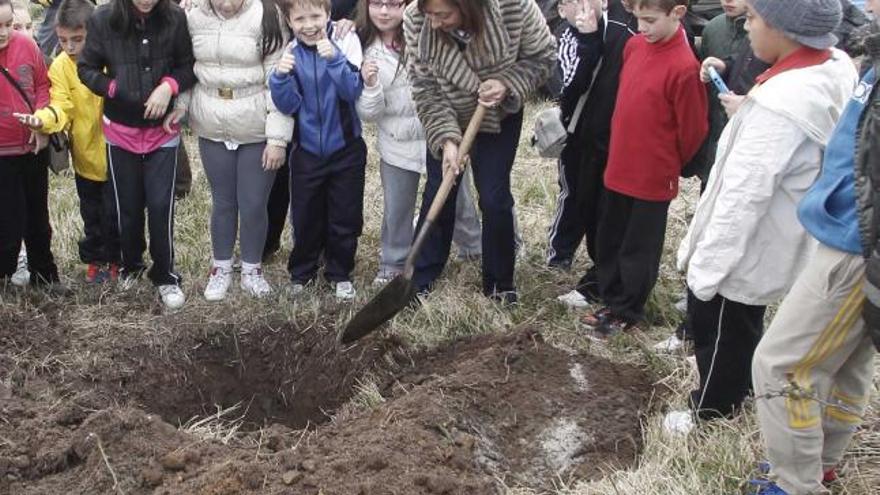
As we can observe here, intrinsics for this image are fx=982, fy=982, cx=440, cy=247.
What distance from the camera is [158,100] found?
15.2 feet

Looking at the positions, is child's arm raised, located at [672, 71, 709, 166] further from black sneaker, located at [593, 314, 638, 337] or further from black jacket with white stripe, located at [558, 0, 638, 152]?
black sneaker, located at [593, 314, 638, 337]

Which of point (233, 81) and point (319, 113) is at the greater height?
point (233, 81)

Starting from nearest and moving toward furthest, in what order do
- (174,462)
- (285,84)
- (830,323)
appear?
(830,323), (174,462), (285,84)

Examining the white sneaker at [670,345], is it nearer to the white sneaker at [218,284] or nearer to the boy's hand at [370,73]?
the boy's hand at [370,73]

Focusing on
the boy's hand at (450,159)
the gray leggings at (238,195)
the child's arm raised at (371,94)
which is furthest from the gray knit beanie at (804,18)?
the gray leggings at (238,195)

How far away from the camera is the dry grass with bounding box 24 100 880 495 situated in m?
3.38

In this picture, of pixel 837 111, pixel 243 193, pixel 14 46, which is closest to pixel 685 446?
pixel 837 111

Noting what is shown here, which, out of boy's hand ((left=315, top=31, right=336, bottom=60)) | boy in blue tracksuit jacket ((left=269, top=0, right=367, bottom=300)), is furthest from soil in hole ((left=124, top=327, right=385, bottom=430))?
boy's hand ((left=315, top=31, right=336, bottom=60))

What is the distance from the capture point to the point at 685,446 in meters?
3.49

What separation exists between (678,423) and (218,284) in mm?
2555

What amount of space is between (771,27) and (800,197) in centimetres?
54

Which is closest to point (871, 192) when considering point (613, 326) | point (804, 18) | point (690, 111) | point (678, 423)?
point (804, 18)

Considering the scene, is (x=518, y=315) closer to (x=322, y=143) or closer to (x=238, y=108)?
(x=322, y=143)

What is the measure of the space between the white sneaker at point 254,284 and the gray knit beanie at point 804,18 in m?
2.99
